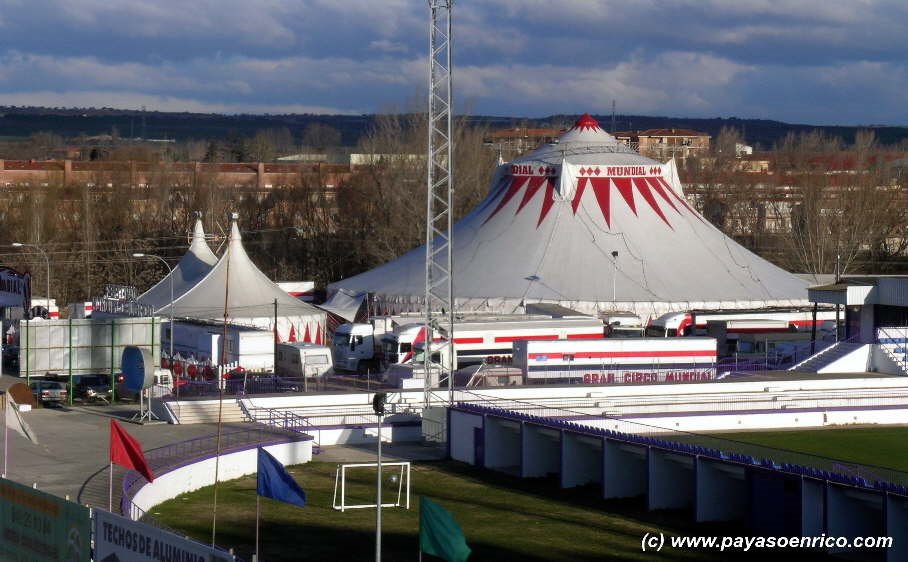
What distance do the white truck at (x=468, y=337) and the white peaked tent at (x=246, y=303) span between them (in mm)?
2342

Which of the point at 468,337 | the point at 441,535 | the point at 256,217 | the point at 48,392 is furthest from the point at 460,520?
the point at 256,217

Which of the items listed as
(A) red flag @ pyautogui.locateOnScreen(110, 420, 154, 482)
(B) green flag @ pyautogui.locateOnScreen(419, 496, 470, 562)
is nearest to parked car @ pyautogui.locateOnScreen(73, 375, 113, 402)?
(A) red flag @ pyautogui.locateOnScreen(110, 420, 154, 482)

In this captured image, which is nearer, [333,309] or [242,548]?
[242,548]

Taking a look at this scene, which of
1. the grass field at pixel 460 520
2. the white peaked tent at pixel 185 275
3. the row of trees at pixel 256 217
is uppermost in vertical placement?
the row of trees at pixel 256 217

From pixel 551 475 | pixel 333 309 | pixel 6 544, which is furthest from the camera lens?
pixel 333 309

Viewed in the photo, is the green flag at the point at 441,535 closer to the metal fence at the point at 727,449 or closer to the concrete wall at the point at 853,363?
the metal fence at the point at 727,449

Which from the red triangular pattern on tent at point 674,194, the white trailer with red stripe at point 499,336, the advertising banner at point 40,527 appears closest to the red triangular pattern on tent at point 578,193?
the red triangular pattern on tent at point 674,194

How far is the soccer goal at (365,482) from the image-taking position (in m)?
23.3

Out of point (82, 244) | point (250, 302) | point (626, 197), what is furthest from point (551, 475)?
point (82, 244)

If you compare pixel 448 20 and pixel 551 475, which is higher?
pixel 448 20

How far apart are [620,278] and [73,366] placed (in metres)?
18.7

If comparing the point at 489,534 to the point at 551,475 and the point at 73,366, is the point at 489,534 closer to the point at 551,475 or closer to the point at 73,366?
the point at 551,475

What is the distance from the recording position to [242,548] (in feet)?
65.7

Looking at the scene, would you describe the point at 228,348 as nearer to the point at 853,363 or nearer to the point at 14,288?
the point at 853,363
